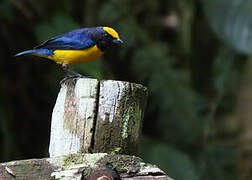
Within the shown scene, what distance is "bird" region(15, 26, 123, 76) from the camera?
3.06 m

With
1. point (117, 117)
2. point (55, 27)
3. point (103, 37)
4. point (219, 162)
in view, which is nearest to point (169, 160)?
point (219, 162)

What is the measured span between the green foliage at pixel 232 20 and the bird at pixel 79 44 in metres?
2.09

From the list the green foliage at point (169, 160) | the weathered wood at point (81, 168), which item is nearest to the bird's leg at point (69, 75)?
the weathered wood at point (81, 168)

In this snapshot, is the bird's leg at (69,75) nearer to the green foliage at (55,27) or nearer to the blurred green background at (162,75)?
the blurred green background at (162,75)

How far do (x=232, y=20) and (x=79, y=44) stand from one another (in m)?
2.51

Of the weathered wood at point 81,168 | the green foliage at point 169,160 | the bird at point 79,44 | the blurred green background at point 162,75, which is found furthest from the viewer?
the blurred green background at point 162,75

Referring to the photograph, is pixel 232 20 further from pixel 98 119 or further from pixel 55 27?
pixel 98 119

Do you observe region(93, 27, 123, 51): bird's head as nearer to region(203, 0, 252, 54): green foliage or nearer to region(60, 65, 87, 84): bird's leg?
region(60, 65, 87, 84): bird's leg

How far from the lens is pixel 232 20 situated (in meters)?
5.05

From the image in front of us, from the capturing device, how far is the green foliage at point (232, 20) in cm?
482

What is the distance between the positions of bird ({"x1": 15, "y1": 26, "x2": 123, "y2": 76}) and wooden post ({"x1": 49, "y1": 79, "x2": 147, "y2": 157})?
3.92ft

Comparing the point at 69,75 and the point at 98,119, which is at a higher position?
the point at 69,75

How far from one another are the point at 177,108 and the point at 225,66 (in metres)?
0.74

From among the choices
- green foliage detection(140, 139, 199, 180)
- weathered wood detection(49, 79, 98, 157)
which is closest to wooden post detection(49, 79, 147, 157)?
weathered wood detection(49, 79, 98, 157)
